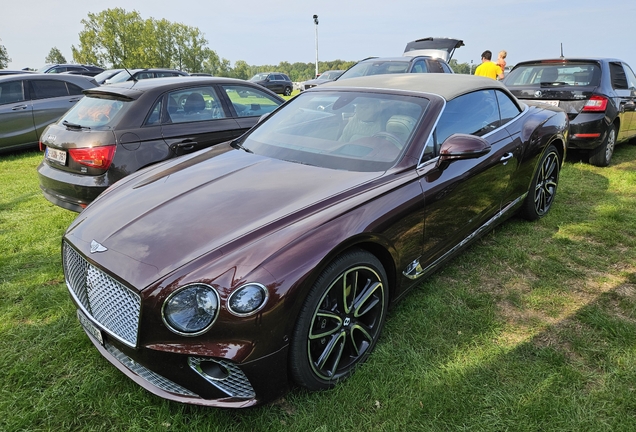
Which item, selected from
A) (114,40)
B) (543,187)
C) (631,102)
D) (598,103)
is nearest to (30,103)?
(543,187)

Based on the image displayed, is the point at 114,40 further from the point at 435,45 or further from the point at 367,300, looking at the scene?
the point at 367,300

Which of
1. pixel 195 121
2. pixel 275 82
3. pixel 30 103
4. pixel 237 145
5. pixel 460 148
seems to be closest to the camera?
pixel 460 148

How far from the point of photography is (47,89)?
7.82 metres

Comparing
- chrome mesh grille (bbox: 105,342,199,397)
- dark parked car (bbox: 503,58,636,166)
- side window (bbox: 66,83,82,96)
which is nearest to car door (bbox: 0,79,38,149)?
side window (bbox: 66,83,82,96)

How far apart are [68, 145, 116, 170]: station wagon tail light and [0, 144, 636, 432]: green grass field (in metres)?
0.86

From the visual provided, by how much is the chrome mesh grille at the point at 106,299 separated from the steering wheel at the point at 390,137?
1.74 meters

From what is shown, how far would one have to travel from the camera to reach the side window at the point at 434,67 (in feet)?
32.3

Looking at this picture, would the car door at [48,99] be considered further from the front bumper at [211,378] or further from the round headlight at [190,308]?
the round headlight at [190,308]

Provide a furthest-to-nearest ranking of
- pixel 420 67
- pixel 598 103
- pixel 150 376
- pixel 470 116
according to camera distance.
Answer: pixel 420 67
pixel 598 103
pixel 470 116
pixel 150 376

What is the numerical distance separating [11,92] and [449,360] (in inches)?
334

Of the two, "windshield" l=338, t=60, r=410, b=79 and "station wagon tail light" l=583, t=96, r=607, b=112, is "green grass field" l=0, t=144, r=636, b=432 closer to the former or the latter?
"station wagon tail light" l=583, t=96, r=607, b=112

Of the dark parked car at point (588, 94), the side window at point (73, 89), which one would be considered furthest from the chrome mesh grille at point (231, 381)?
the side window at point (73, 89)

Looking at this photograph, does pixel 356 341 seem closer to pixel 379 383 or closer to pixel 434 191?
pixel 379 383

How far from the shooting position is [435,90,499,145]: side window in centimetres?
285
